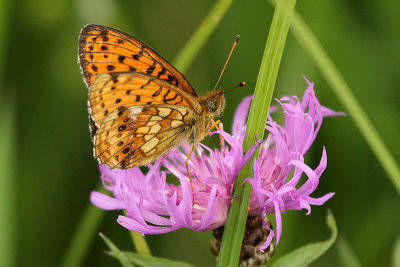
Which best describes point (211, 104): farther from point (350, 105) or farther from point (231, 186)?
point (350, 105)

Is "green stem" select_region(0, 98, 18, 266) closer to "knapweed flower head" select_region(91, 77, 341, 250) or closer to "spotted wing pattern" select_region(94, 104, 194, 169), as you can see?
"knapweed flower head" select_region(91, 77, 341, 250)

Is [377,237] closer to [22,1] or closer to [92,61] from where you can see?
[92,61]

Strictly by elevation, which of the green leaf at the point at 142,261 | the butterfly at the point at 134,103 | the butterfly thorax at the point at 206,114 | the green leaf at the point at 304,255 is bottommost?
the green leaf at the point at 304,255

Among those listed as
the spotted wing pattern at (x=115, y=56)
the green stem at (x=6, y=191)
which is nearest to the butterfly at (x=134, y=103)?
the spotted wing pattern at (x=115, y=56)

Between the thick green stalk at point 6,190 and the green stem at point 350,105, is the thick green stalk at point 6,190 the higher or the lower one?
the higher one

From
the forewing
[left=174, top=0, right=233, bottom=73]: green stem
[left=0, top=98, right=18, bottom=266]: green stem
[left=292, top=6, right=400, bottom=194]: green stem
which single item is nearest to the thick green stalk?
[left=0, top=98, right=18, bottom=266]: green stem

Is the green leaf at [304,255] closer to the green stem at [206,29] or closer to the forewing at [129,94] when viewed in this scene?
the forewing at [129,94]

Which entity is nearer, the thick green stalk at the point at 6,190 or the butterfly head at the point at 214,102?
the butterfly head at the point at 214,102

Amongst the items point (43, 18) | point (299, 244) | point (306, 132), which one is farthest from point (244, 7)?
point (306, 132)

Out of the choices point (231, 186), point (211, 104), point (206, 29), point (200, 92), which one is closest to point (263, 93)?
point (231, 186)
